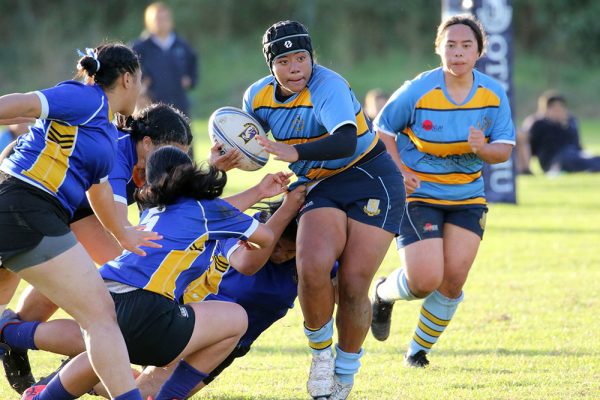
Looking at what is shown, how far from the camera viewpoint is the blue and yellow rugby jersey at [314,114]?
4.49 m

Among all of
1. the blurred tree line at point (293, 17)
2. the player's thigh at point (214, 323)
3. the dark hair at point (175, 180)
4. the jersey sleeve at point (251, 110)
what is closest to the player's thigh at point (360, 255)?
the player's thigh at point (214, 323)

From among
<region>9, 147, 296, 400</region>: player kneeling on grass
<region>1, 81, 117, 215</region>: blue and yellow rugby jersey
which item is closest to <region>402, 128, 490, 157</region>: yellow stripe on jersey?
<region>9, 147, 296, 400</region>: player kneeling on grass

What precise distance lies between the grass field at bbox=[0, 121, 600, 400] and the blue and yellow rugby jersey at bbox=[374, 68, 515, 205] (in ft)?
2.86

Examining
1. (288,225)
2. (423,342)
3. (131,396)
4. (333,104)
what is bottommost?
(423,342)

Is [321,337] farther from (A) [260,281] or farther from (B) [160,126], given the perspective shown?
(B) [160,126]

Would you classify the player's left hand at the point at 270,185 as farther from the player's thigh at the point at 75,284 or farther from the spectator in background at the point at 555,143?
the spectator in background at the point at 555,143

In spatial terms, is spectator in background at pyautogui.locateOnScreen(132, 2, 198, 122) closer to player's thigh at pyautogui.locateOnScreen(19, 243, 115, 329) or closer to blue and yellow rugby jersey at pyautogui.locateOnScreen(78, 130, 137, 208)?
blue and yellow rugby jersey at pyautogui.locateOnScreen(78, 130, 137, 208)

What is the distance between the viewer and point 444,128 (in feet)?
17.7

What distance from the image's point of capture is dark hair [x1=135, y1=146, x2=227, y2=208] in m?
4.06

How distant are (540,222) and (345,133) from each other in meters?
6.92

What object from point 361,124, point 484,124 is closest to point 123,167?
point 361,124

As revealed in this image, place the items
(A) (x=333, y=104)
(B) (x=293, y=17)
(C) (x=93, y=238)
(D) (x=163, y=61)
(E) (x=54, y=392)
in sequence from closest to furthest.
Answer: (E) (x=54, y=392) < (A) (x=333, y=104) < (C) (x=93, y=238) < (D) (x=163, y=61) < (B) (x=293, y=17)

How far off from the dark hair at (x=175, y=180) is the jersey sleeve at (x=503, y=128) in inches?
72.3

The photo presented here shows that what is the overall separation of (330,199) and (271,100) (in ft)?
1.80
